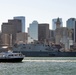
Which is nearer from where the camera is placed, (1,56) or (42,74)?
(42,74)

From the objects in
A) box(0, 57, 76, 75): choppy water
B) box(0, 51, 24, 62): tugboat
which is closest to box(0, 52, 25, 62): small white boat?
box(0, 51, 24, 62): tugboat

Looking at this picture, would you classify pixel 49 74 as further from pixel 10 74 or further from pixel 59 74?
pixel 10 74

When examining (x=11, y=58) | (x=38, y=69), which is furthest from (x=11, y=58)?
(x=38, y=69)

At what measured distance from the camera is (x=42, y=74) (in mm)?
78062

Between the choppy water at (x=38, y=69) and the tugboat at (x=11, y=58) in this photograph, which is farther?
the tugboat at (x=11, y=58)

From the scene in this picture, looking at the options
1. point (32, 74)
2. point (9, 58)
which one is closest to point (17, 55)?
point (9, 58)

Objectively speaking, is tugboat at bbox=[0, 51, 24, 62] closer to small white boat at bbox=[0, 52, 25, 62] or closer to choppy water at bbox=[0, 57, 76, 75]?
small white boat at bbox=[0, 52, 25, 62]

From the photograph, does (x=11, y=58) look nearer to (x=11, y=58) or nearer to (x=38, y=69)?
Answer: (x=11, y=58)

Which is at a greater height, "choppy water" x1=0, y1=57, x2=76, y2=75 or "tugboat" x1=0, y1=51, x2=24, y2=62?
"tugboat" x1=0, y1=51, x2=24, y2=62

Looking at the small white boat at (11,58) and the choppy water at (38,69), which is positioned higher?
the small white boat at (11,58)

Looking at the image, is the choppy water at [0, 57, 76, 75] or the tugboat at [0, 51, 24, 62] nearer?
the choppy water at [0, 57, 76, 75]

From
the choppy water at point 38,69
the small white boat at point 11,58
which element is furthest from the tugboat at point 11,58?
the choppy water at point 38,69

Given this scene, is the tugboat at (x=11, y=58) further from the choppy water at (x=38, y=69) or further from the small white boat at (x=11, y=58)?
the choppy water at (x=38, y=69)

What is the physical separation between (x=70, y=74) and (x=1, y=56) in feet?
255
